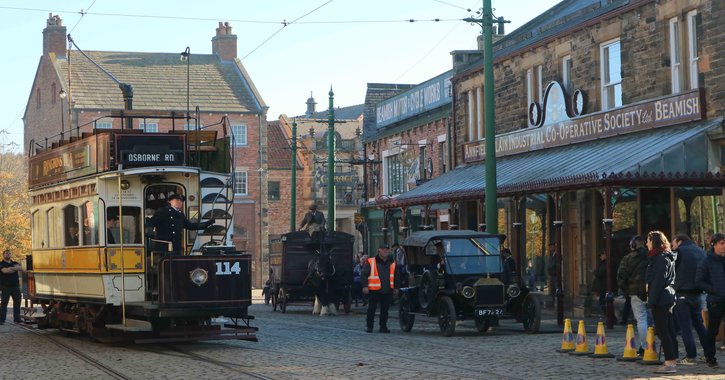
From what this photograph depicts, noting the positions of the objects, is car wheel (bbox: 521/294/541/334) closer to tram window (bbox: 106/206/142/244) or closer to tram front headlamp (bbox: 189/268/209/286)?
tram front headlamp (bbox: 189/268/209/286)

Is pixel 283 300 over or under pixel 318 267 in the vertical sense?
under

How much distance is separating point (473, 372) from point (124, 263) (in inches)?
260

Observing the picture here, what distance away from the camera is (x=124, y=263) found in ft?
62.7

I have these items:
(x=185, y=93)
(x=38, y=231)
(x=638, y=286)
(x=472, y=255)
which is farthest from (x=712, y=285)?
(x=185, y=93)

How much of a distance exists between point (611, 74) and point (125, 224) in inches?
538

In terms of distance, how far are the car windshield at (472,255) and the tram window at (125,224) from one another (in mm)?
5939

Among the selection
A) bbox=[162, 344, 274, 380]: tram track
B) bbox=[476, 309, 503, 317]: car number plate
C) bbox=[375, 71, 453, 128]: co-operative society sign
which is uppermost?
bbox=[375, 71, 453, 128]: co-operative society sign

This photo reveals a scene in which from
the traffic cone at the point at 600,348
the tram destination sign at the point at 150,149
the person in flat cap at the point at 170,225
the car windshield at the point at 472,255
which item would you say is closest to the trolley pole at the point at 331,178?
the car windshield at the point at 472,255

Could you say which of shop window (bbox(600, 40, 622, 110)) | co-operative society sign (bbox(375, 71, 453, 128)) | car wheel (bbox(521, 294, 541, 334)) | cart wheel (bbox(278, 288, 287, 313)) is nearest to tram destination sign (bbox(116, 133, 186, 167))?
car wheel (bbox(521, 294, 541, 334))

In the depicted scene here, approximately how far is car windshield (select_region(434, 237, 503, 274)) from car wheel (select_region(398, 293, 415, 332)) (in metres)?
1.23

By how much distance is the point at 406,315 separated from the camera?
2336cm

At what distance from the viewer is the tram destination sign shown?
63.5 feet

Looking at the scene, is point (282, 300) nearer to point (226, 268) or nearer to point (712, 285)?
point (226, 268)

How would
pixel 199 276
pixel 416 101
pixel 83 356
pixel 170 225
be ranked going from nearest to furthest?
pixel 83 356 → pixel 199 276 → pixel 170 225 → pixel 416 101
